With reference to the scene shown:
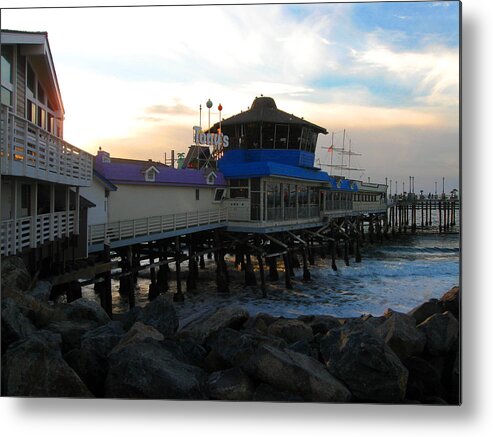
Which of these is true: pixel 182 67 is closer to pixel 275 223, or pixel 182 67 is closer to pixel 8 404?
pixel 8 404

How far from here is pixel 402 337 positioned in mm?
6379

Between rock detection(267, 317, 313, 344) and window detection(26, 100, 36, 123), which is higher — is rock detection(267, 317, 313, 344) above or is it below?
below

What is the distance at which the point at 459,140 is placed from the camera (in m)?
6.07

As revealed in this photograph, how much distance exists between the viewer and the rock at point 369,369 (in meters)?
5.46

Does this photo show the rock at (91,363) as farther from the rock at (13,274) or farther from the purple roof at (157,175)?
the purple roof at (157,175)

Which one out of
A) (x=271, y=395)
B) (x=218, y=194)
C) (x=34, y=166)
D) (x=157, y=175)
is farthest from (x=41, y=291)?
(x=218, y=194)

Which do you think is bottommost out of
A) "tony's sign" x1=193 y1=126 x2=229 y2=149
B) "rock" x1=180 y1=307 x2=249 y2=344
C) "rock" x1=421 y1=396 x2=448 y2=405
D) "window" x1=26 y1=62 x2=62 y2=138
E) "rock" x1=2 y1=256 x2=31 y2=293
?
"rock" x1=421 y1=396 x2=448 y2=405

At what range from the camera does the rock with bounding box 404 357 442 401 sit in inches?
229

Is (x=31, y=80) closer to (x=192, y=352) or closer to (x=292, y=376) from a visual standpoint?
(x=192, y=352)

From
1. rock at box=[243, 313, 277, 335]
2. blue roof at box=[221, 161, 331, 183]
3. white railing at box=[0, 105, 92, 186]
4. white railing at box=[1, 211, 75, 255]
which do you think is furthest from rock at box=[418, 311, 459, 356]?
blue roof at box=[221, 161, 331, 183]

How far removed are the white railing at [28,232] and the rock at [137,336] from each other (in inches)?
92.4

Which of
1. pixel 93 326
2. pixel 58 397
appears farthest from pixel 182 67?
pixel 58 397

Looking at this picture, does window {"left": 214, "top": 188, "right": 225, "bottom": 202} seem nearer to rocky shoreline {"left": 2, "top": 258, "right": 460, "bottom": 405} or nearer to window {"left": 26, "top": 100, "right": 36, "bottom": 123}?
window {"left": 26, "top": 100, "right": 36, "bottom": 123}

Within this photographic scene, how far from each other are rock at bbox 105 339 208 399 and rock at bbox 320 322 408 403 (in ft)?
6.50
